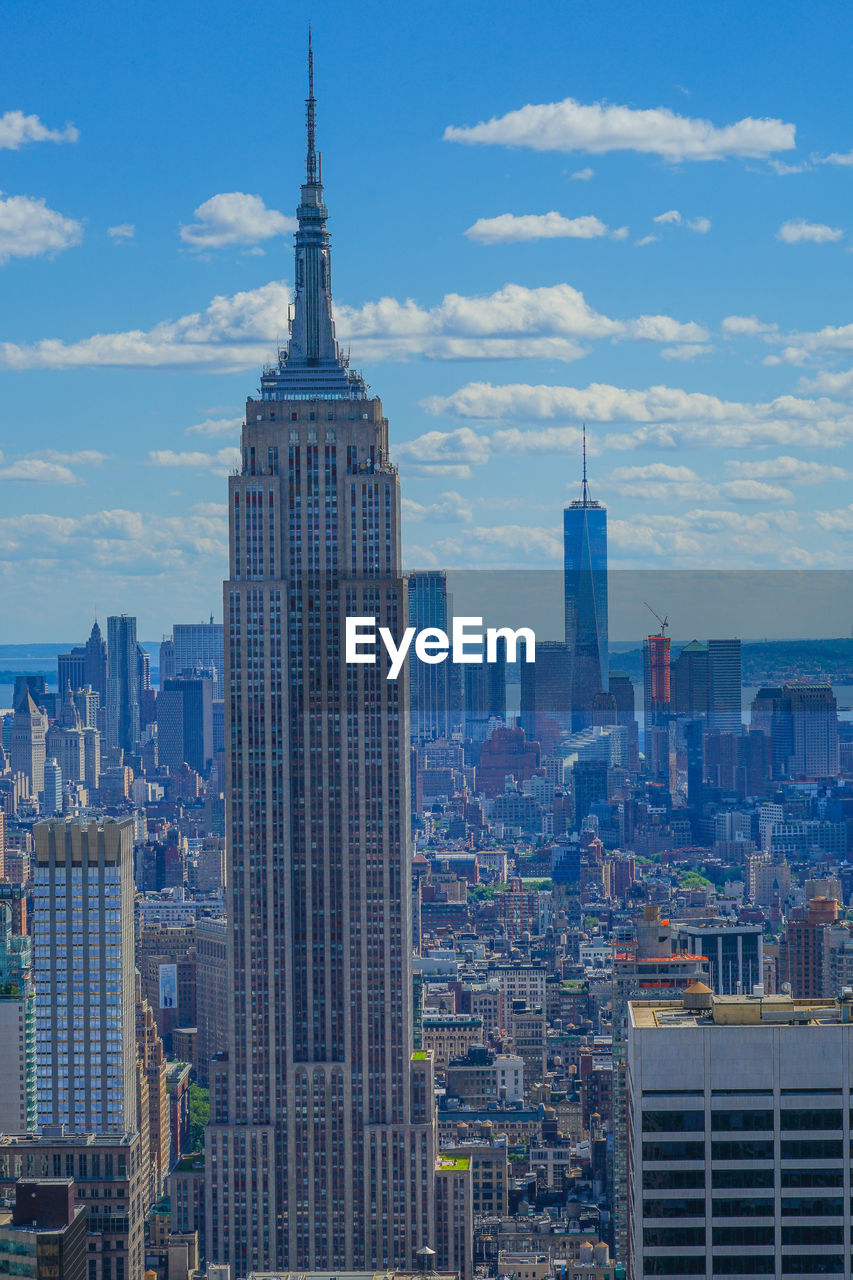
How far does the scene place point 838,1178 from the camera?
14.8 meters

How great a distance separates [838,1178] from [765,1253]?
73cm

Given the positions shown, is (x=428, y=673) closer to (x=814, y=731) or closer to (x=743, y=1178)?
(x=814, y=731)

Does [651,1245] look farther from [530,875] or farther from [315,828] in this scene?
[530,875]

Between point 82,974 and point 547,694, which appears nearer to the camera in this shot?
point 82,974

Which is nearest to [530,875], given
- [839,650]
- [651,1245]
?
[839,650]

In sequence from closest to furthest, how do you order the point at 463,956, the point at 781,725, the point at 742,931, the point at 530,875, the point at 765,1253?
the point at 765,1253 → the point at 742,931 → the point at 781,725 → the point at 463,956 → the point at 530,875

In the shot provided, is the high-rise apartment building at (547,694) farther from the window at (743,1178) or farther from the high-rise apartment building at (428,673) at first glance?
the window at (743,1178)

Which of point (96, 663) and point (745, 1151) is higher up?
point (96, 663)

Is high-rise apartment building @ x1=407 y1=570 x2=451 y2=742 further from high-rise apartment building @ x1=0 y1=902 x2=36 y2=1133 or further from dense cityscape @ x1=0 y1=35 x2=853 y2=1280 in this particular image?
high-rise apartment building @ x1=0 y1=902 x2=36 y2=1133

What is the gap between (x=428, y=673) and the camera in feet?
145

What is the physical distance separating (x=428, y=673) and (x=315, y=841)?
694cm

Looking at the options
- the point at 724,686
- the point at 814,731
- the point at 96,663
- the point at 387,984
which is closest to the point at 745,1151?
the point at 387,984

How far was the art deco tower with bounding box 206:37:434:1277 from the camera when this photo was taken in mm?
37562

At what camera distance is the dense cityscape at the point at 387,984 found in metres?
15.0
